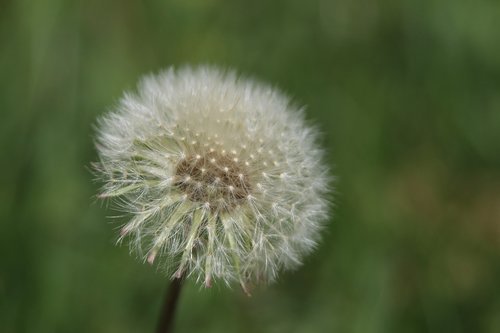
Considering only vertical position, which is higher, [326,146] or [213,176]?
[326,146]

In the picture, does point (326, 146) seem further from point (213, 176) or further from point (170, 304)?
point (170, 304)

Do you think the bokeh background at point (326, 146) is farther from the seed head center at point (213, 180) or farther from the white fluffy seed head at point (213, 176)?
the seed head center at point (213, 180)

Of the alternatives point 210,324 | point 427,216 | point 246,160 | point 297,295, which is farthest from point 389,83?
point 246,160

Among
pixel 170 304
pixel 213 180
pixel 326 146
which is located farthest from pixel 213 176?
pixel 326 146

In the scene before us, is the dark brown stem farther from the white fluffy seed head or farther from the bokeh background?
the bokeh background

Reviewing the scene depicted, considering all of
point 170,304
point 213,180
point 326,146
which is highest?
point 326,146

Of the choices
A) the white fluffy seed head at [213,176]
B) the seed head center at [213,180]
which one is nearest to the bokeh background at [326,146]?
the white fluffy seed head at [213,176]

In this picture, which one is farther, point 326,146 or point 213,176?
point 326,146
